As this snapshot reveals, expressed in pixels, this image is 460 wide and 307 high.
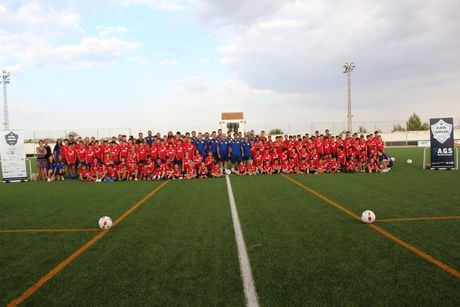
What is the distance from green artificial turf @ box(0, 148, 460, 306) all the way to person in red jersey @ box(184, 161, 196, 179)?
18.7 feet

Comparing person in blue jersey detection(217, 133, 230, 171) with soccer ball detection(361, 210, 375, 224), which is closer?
soccer ball detection(361, 210, 375, 224)

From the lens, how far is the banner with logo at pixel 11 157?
15.4m

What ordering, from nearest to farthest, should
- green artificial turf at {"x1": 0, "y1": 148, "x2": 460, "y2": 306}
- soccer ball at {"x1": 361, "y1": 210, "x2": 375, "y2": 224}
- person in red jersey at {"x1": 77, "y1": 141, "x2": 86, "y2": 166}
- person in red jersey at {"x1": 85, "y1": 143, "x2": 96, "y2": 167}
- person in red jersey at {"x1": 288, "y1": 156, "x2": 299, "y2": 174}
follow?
green artificial turf at {"x1": 0, "y1": 148, "x2": 460, "y2": 306} < soccer ball at {"x1": 361, "y1": 210, "x2": 375, "y2": 224} < person in red jersey at {"x1": 85, "y1": 143, "x2": 96, "y2": 167} < person in red jersey at {"x1": 77, "y1": 141, "x2": 86, "y2": 166} < person in red jersey at {"x1": 288, "y1": 156, "x2": 299, "y2": 174}

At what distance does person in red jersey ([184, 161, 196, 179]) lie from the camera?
14.8 metres

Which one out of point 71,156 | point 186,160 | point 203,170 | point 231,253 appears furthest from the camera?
point 71,156

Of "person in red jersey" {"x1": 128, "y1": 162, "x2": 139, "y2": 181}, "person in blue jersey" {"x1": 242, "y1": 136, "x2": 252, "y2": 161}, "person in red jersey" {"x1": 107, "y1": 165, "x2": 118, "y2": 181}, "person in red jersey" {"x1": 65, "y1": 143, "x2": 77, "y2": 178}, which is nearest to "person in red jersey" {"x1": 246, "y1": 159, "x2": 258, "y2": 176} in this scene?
"person in blue jersey" {"x1": 242, "y1": 136, "x2": 252, "y2": 161}

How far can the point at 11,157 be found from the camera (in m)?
15.5

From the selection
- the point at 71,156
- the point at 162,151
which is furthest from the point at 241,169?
the point at 71,156

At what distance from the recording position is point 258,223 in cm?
636

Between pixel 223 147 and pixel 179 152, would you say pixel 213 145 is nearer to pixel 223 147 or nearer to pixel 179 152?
pixel 223 147

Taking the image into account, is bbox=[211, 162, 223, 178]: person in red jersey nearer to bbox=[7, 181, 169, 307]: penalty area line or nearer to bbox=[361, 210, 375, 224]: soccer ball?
bbox=[7, 181, 169, 307]: penalty area line

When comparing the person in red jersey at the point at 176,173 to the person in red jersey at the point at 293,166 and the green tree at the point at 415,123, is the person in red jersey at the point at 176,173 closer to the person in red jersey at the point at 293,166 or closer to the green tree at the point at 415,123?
the person in red jersey at the point at 293,166

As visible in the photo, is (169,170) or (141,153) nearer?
(169,170)

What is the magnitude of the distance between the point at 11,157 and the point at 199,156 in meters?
9.00
